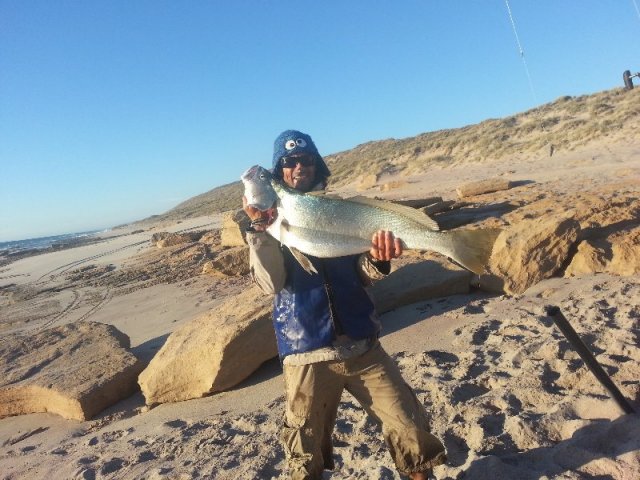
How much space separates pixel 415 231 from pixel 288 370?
107cm

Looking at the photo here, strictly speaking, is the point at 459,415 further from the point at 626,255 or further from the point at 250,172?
the point at 626,255

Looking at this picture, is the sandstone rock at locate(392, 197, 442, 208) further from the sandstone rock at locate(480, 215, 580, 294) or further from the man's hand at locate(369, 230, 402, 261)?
the man's hand at locate(369, 230, 402, 261)

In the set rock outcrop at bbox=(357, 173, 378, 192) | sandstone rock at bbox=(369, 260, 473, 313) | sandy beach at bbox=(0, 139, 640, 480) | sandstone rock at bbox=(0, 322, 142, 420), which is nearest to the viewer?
sandy beach at bbox=(0, 139, 640, 480)

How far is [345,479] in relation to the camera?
318 cm

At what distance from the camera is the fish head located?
2516mm

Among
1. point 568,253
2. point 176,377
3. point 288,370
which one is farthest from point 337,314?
point 568,253

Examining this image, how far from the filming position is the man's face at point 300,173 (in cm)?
278

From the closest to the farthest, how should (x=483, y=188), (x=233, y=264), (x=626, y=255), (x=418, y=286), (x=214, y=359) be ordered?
(x=214, y=359)
(x=626, y=255)
(x=418, y=286)
(x=233, y=264)
(x=483, y=188)

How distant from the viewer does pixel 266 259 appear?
8.27 ft

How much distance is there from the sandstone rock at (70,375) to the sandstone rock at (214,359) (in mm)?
494

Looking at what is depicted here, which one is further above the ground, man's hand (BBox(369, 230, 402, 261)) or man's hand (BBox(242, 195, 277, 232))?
man's hand (BBox(242, 195, 277, 232))

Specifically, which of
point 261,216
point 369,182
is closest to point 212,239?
point 369,182

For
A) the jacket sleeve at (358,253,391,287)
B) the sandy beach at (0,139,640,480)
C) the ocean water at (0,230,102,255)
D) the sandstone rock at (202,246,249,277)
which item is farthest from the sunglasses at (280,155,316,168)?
the ocean water at (0,230,102,255)

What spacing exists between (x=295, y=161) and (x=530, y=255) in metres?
4.60
